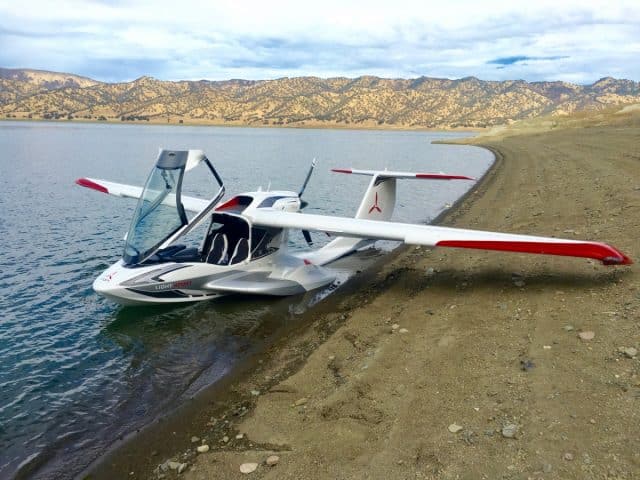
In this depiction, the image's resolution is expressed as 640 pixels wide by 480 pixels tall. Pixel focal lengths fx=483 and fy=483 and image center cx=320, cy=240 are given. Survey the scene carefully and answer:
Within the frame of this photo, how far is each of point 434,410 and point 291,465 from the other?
2135 mm

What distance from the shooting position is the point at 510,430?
602 cm

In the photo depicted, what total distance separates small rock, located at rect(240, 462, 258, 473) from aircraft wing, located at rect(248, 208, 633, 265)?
6975 mm

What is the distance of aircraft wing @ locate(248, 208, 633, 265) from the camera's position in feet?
35.3

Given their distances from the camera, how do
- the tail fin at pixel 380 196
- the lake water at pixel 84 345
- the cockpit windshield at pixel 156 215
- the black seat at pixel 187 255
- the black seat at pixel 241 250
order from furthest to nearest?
the tail fin at pixel 380 196 → the black seat at pixel 241 250 → the black seat at pixel 187 255 → the cockpit windshield at pixel 156 215 → the lake water at pixel 84 345

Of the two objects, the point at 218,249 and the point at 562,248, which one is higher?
the point at 562,248

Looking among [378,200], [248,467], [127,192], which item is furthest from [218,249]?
[248,467]

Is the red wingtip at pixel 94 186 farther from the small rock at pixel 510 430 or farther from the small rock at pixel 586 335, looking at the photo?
the small rock at pixel 510 430

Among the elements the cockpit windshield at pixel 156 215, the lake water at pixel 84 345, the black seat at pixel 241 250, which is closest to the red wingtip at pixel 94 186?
the lake water at pixel 84 345

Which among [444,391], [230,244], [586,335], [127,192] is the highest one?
[127,192]

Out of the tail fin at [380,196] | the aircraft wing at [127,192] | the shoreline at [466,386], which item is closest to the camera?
the shoreline at [466,386]

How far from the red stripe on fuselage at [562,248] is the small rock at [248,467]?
23.6ft

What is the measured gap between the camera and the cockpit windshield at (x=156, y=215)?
40.0 feet

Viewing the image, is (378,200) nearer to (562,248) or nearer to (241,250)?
(241,250)

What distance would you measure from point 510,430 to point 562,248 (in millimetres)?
6301
